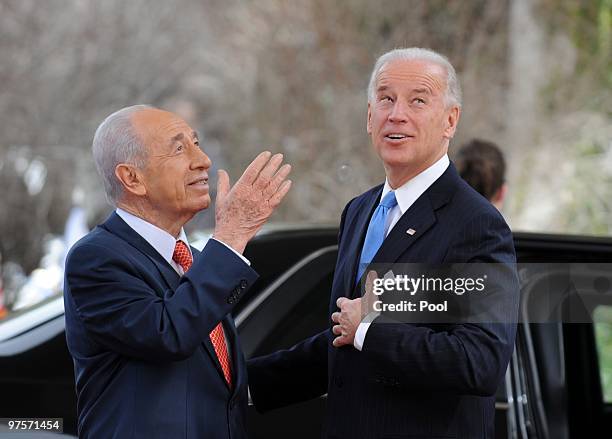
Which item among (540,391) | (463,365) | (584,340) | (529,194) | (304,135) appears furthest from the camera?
(304,135)

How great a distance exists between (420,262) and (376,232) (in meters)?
0.22

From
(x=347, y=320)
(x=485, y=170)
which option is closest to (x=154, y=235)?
(x=347, y=320)

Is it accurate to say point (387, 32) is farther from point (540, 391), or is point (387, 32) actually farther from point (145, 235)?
point (145, 235)

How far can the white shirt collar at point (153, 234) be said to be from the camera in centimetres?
272

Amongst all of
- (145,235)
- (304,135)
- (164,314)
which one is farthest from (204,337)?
(304,135)

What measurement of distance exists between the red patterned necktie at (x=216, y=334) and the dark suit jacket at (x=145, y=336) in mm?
56

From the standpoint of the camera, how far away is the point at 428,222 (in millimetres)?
2668

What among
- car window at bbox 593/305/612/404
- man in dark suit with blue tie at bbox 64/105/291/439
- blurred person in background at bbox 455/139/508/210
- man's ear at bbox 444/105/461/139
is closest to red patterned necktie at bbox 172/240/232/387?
man in dark suit with blue tie at bbox 64/105/291/439

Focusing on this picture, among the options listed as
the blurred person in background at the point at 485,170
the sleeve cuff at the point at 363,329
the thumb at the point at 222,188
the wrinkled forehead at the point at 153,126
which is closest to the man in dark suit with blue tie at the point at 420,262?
the sleeve cuff at the point at 363,329

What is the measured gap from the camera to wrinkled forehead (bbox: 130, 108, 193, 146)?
8.91 feet

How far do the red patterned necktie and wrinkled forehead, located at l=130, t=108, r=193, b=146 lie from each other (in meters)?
0.29

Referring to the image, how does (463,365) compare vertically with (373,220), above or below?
below

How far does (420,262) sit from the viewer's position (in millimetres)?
2639

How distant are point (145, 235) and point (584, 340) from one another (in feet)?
8.10
